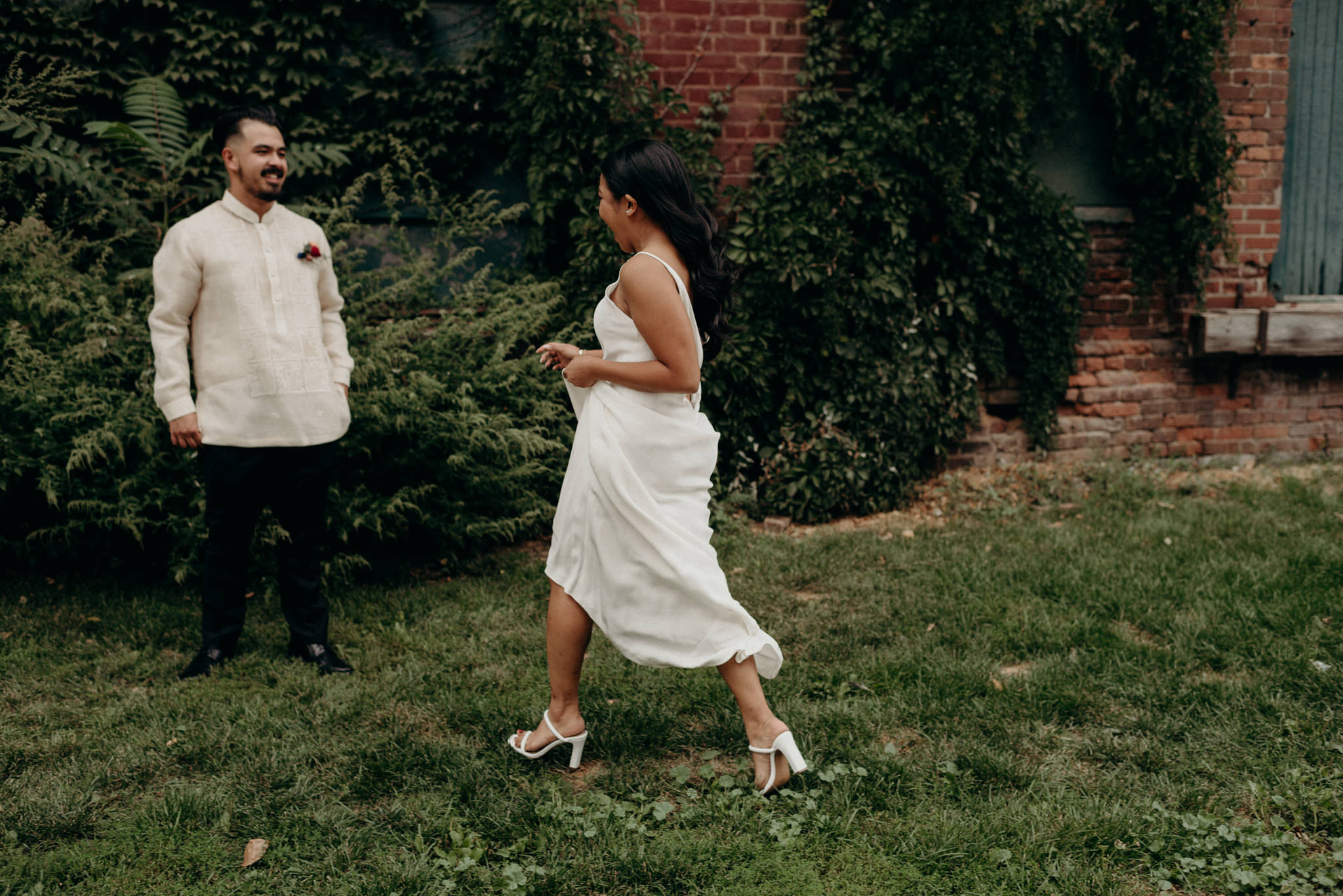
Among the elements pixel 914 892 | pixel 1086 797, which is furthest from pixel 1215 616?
pixel 914 892

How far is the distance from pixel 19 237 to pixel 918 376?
5182mm

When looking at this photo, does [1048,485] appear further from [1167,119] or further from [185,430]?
[185,430]

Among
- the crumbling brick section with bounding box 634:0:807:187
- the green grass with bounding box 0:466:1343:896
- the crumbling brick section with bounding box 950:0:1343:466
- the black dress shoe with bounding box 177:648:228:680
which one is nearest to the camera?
the green grass with bounding box 0:466:1343:896

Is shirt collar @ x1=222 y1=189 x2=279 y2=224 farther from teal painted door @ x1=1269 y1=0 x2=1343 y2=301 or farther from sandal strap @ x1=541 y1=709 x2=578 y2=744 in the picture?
teal painted door @ x1=1269 y1=0 x2=1343 y2=301

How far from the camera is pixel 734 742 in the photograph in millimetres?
3066

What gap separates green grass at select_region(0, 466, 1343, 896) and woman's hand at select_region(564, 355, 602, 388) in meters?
1.19

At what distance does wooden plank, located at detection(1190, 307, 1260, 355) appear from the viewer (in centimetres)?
675

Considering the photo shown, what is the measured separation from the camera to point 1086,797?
8.79 feet

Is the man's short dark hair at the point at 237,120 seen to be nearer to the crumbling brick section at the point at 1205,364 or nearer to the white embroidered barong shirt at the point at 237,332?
the white embroidered barong shirt at the point at 237,332

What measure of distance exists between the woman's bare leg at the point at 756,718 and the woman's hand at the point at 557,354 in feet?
3.33

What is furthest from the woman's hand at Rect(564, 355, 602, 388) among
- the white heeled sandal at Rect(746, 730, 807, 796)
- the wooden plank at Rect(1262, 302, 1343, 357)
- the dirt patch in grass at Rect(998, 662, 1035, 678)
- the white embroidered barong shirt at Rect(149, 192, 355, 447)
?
the wooden plank at Rect(1262, 302, 1343, 357)

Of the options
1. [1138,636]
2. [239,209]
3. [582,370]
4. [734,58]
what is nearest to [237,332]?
[239,209]

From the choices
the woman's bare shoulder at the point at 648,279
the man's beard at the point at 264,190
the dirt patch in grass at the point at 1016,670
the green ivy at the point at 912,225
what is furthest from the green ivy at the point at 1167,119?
the man's beard at the point at 264,190

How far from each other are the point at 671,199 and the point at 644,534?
951 millimetres
